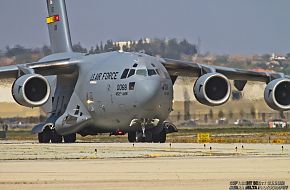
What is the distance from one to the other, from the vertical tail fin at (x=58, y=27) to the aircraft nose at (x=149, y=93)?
845cm

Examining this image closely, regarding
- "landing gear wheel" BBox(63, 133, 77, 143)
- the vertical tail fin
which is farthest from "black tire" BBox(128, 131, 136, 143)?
the vertical tail fin

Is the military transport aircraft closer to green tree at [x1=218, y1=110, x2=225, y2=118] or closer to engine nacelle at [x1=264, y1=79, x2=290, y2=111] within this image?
engine nacelle at [x1=264, y1=79, x2=290, y2=111]

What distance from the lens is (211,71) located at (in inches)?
1660

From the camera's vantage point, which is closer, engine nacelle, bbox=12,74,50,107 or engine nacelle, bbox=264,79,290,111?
engine nacelle, bbox=12,74,50,107

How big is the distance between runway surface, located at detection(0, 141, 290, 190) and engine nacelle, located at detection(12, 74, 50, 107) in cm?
1166

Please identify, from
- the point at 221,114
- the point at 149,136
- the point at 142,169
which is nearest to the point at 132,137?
the point at 149,136

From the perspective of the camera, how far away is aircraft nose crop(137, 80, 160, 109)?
3831cm

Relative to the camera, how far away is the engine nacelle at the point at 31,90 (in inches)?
1524

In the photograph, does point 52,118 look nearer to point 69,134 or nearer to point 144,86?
point 69,134

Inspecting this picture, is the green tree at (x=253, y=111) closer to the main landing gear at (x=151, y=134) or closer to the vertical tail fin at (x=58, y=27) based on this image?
the main landing gear at (x=151, y=134)

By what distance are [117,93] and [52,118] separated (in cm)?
463

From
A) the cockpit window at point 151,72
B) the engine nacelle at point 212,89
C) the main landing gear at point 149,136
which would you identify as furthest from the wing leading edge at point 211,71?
the main landing gear at point 149,136

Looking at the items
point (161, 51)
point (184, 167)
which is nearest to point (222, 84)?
point (161, 51)

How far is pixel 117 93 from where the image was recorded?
3969cm
